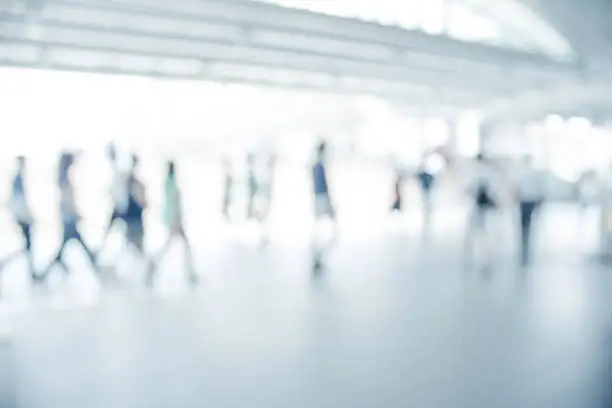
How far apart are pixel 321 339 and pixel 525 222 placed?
3.62m

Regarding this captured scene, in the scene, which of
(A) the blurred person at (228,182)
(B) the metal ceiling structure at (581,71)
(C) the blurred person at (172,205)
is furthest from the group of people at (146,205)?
(A) the blurred person at (228,182)

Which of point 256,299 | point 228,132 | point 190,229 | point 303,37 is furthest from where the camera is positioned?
point 228,132

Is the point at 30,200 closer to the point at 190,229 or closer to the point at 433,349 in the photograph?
the point at 433,349

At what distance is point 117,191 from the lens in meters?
4.94

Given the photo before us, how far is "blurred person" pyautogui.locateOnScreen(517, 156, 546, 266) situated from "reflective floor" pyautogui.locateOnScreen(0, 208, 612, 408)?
283 millimetres

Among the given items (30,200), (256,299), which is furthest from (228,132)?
(256,299)

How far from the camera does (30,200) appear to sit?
204 inches

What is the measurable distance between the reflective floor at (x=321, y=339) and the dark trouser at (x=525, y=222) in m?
0.16

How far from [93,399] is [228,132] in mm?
10546

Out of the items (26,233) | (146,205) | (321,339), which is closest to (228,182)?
(146,205)

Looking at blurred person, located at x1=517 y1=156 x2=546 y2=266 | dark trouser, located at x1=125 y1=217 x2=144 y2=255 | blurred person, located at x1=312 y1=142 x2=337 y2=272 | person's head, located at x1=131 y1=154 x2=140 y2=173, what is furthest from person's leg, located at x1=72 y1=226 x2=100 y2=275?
blurred person, located at x1=517 y1=156 x2=546 y2=266

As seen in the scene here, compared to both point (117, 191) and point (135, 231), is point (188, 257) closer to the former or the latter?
point (135, 231)

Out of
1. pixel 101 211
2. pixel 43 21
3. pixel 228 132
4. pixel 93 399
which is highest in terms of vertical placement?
pixel 43 21

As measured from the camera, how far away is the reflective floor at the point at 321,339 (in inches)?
96.9
